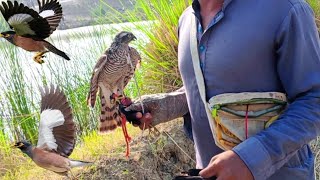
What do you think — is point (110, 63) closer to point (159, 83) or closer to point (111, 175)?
point (111, 175)

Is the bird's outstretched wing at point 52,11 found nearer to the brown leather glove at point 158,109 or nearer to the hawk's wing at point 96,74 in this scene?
the brown leather glove at point 158,109

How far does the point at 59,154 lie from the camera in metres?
3.10

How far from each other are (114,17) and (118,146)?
7.12ft

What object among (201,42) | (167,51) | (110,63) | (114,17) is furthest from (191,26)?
(114,17)

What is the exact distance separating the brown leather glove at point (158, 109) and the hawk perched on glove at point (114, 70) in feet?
2.39

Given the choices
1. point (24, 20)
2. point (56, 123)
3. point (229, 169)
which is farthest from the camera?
point (56, 123)

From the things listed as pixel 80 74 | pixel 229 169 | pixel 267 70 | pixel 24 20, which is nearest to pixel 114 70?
pixel 24 20

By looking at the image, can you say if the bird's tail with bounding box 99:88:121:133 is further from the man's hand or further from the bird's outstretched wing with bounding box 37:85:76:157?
the man's hand

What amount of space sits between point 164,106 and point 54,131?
0.97m

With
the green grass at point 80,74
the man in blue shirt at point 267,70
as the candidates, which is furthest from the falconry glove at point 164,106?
the green grass at point 80,74

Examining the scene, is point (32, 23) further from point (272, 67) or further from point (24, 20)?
point (272, 67)

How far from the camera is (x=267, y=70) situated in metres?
1.74

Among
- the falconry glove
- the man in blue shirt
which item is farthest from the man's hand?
the falconry glove

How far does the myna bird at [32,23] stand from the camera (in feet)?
6.91
